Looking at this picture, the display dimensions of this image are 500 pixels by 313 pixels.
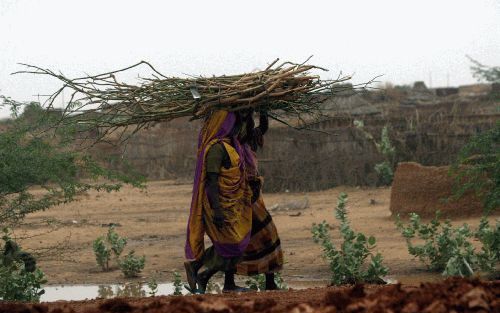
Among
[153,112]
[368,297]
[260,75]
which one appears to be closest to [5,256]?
[153,112]

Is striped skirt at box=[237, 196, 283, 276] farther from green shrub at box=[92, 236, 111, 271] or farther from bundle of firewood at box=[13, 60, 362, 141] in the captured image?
green shrub at box=[92, 236, 111, 271]

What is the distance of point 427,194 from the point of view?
15234 mm

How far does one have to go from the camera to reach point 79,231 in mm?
17047

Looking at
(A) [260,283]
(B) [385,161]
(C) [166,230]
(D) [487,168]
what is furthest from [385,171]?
(A) [260,283]

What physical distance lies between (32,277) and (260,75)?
3.07 meters

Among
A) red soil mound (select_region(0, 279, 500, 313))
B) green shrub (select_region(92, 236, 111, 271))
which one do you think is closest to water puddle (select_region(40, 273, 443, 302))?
green shrub (select_region(92, 236, 111, 271))

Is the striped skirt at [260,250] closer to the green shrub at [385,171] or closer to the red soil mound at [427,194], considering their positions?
the red soil mound at [427,194]

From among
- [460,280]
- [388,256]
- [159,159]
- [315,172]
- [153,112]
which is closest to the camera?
[460,280]

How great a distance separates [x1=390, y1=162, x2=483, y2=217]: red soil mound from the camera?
587 inches

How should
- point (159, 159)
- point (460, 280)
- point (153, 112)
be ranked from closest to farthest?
point (460, 280) → point (153, 112) → point (159, 159)

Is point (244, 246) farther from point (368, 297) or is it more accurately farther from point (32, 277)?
point (368, 297)

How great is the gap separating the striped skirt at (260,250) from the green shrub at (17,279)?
7.08 ft

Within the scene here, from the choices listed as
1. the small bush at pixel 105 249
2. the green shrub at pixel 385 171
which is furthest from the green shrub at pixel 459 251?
the green shrub at pixel 385 171

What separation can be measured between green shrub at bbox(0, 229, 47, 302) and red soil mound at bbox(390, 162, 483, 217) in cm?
713
